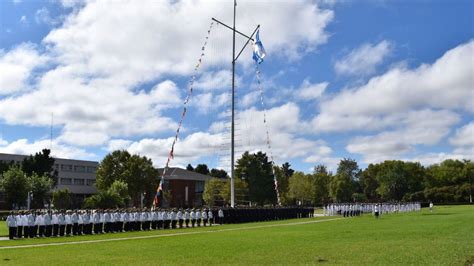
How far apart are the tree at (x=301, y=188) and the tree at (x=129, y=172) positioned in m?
34.1

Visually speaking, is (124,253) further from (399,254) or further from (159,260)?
(399,254)

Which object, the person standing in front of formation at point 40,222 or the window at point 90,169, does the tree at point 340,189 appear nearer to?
the window at point 90,169

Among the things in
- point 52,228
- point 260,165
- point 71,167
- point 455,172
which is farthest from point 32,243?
point 455,172

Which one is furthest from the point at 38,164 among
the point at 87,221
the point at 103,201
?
the point at 87,221

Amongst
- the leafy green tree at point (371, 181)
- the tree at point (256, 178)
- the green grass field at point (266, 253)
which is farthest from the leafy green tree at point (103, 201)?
the leafy green tree at point (371, 181)

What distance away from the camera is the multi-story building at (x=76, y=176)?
10612 cm

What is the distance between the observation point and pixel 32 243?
23.7 metres

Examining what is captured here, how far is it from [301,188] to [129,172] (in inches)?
1575

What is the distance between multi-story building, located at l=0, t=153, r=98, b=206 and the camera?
348 ft

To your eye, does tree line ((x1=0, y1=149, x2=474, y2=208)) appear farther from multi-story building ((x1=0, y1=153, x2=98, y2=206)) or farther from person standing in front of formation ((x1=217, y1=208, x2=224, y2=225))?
person standing in front of formation ((x1=217, y1=208, x2=224, y2=225))

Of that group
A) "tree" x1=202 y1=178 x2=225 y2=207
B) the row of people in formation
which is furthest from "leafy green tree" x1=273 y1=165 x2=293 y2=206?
the row of people in formation

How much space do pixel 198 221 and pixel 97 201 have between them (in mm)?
22034

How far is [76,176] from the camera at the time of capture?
362 ft

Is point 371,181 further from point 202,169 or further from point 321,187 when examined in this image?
point 202,169
